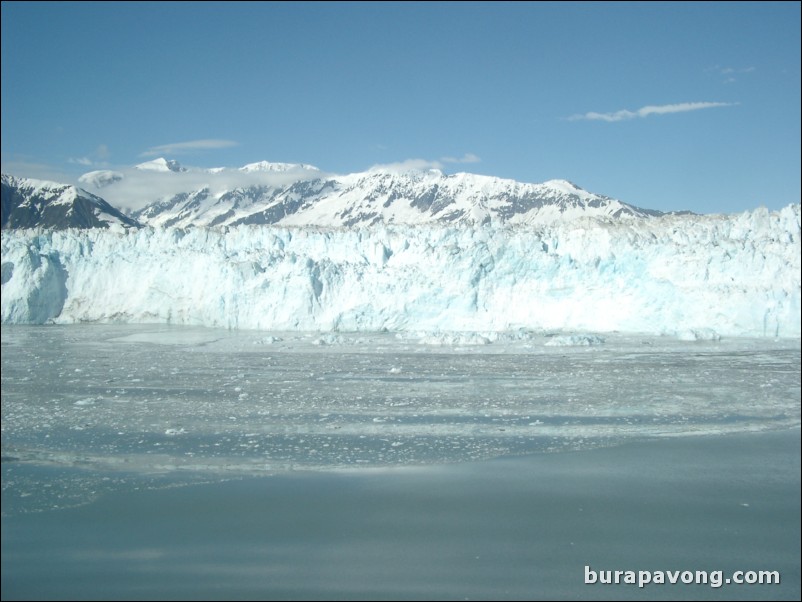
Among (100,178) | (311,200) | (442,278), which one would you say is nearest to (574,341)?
(442,278)

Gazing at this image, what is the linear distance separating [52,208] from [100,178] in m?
116

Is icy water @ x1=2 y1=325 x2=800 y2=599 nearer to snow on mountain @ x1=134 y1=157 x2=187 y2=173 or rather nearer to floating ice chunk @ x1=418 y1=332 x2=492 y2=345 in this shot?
floating ice chunk @ x1=418 y1=332 x2=492 y2=345

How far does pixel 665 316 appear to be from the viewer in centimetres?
1656

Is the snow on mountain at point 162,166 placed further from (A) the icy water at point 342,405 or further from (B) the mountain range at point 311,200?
(A) the icy water at point 342,405

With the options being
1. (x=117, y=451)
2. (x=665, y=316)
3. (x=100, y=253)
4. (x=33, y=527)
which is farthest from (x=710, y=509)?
(x=100, y=253)

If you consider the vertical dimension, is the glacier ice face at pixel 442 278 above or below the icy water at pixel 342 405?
above

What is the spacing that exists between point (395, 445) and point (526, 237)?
13.3m

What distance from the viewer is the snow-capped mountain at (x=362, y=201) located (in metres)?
72.6

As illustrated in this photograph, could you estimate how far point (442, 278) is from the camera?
1853 cm

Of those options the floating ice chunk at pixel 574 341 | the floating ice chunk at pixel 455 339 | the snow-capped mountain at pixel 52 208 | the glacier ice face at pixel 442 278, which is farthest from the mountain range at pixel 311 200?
the floating ice chunk at pixel 574 341

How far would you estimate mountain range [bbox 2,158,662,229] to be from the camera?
3863 cm

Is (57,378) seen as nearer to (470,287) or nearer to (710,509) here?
(710,509)

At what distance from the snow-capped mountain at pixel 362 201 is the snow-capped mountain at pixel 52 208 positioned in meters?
22.1

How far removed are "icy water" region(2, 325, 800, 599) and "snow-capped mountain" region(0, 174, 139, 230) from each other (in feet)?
50.5
